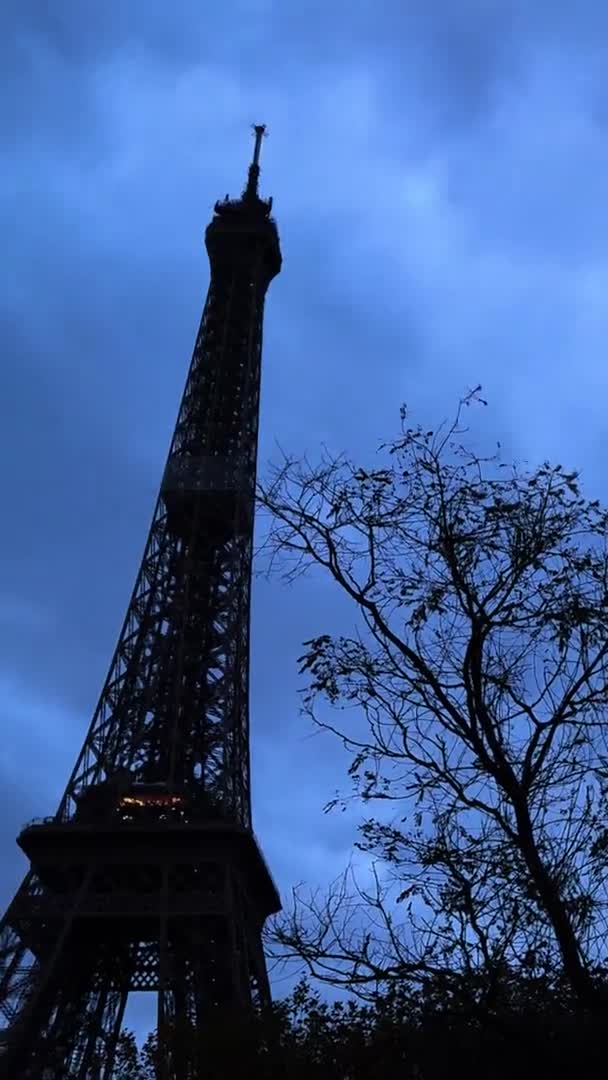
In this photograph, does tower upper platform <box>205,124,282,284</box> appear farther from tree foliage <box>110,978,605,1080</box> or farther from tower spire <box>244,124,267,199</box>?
tree foliage <box>110,978,605,1080</box>

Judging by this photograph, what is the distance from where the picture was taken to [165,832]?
49250 millimetres

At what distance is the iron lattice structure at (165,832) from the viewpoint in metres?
46.2

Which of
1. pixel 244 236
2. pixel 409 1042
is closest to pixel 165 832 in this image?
pixel 409 1042

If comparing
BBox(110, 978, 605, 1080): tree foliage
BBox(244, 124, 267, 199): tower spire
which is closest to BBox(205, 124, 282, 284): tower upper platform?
BBox(244, 124, 267, 199): tower spire

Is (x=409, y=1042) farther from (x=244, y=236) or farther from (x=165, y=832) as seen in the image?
(x=244, y=236)

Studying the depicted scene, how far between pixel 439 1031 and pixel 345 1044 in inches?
185

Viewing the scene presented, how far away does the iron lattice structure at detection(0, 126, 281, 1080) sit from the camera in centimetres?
4625

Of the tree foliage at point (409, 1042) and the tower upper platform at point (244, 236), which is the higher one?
the tower upper platform at point (244, 236)

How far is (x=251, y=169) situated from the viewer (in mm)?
81812

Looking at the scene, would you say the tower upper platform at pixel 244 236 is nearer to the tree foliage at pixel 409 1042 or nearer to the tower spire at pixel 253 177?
the tower spire at pixel 253 177

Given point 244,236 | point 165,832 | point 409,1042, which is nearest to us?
point 409,1042

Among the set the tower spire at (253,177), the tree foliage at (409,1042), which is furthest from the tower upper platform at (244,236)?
the tree foliage at (409,1042)

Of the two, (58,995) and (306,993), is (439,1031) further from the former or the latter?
(58,995)

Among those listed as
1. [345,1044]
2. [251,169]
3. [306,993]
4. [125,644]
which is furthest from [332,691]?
[251,169]
